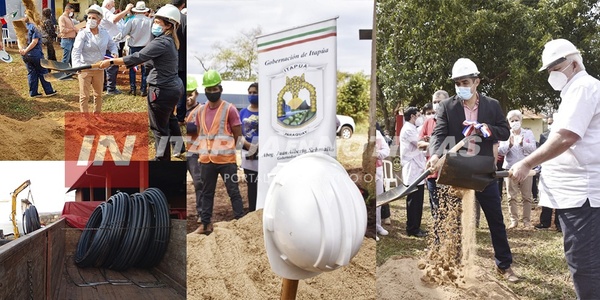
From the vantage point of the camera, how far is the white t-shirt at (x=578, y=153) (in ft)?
9.27

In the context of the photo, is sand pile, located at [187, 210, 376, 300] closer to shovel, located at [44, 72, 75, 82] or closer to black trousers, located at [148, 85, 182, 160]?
black trousers, located at [148, 85, 182, 160]

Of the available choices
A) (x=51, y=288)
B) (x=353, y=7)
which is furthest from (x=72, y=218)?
(x=353, y=7)

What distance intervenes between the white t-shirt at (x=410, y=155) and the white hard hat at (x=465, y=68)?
362 mm

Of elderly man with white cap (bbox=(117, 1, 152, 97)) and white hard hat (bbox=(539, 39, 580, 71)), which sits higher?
elderly man with white cap (bbox=(117, 1, 152, 97))

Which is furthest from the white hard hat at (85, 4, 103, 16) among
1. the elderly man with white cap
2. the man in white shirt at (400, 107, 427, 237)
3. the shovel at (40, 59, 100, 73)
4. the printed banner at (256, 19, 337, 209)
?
the man in white shirt at (400, 107, 427, 237)

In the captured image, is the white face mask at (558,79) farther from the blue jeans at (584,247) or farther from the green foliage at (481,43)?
the blue jeans at (584,247)

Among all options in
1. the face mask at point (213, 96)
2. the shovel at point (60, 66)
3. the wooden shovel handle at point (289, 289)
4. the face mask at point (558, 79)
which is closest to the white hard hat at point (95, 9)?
the shovel at point (60, 66)

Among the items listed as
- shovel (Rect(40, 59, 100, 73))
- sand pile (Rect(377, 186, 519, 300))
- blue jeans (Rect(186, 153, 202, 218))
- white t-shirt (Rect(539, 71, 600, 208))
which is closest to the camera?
white t-shirt (Rect(539, 71, 600, 208))

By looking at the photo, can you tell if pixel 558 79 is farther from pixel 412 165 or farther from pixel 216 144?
pixel 216 144

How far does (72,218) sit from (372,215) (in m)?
1.60

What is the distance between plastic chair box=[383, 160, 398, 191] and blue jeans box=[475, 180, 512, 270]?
44cm

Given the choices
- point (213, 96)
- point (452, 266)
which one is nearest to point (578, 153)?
point (452, 266)

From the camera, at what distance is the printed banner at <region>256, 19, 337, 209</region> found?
347 centimetres

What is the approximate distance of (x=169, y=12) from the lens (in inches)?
138
